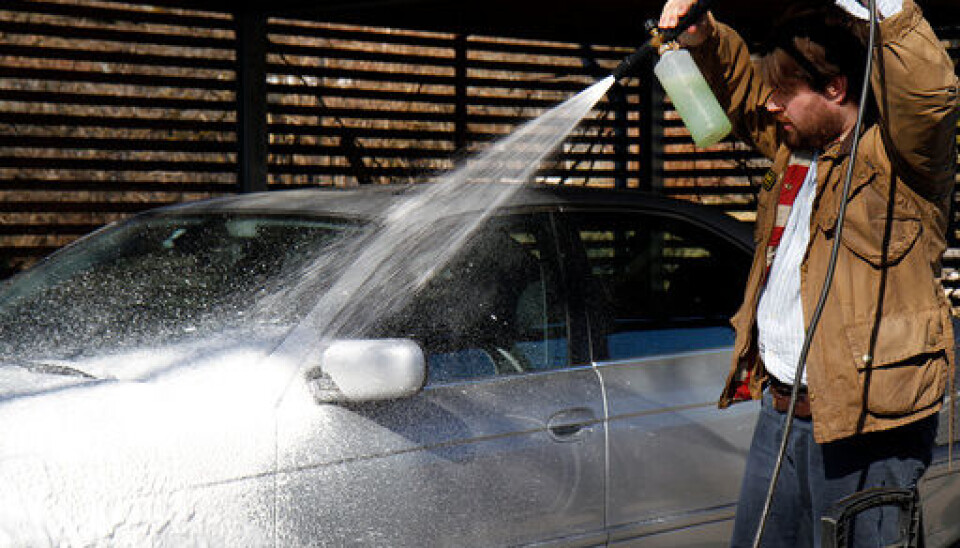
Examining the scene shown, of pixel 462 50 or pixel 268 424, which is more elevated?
pixel 462 50

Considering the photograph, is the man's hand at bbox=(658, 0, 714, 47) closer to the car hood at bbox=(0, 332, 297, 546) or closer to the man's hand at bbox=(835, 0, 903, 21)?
the man's hand at bbox=(835, 0, 903, 21)

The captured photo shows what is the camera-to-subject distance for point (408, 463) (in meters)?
2.97

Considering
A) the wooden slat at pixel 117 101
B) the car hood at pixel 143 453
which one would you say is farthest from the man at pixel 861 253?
the wooden slat at pixel 117 101

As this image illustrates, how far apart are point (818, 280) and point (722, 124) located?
45cm

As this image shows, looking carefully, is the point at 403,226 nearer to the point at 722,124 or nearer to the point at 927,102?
the point at 722,124

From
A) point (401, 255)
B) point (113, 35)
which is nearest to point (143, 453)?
point (401, 255)

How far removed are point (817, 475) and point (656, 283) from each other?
1.34m

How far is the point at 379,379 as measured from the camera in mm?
2812

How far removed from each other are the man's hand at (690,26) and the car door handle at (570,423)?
1129 millimetres

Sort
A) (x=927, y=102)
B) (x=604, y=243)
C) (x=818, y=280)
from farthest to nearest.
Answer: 1. (x=604, y=243)
2. (x=818, y=280)
3. (x=927, y=102)

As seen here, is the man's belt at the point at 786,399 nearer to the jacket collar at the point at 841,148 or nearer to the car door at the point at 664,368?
the jacket collar at the point at 841,148

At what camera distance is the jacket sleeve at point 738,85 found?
2.83 m

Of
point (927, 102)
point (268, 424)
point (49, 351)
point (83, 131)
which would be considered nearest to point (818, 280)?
point (927, 102)

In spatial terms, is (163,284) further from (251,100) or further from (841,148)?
(251,100)
